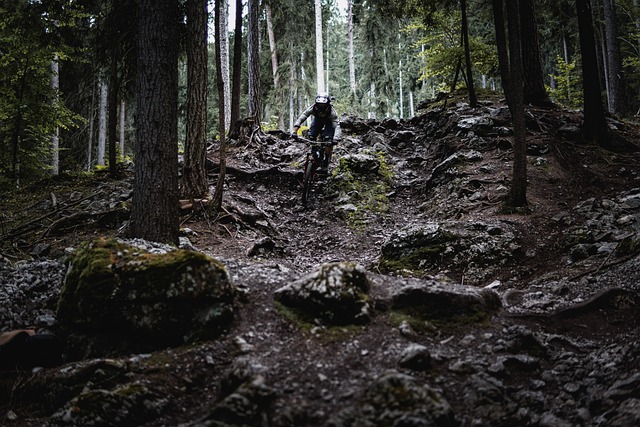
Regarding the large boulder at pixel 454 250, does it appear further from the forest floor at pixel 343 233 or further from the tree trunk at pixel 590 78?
the tree trunk at pixel 590 78

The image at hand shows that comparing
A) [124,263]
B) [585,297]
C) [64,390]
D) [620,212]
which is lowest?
[64,390]

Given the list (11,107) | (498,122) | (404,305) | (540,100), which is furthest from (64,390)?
(540,100)

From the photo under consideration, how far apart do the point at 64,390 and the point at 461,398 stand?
10.2 ft

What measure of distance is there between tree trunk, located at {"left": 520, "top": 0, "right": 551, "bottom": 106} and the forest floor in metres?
0.93

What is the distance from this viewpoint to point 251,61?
1298 cm

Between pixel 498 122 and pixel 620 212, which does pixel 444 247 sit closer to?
pixel 620 212

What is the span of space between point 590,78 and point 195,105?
855cm

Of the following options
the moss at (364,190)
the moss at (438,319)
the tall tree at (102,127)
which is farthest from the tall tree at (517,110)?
the tall tree at (102,127)

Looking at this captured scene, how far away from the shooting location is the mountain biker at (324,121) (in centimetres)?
862

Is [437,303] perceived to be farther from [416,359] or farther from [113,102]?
[113,102]

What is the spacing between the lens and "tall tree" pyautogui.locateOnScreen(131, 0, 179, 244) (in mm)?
5117

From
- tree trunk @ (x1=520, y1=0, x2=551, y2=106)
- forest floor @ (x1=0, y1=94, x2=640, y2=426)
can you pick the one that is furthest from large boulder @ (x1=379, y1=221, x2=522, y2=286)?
tree trunk @ (x1=520, y1=0, x2=551, y2=106)

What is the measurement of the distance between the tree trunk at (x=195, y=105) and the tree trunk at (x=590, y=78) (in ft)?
26.7

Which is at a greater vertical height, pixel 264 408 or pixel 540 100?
pixel 540 100
